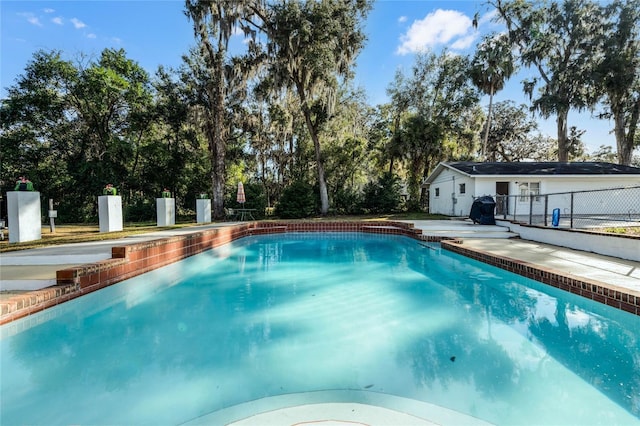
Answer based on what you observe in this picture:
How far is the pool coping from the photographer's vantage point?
3.74 metres

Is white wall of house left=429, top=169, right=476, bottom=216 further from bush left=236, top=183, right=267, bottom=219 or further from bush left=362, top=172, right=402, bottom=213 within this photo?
bush left=236, top=183, right=267, bottom=219

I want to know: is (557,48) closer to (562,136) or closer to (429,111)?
(562,136)

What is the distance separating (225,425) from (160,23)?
734 inches

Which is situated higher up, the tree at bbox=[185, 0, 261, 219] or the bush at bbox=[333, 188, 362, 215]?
the tree at bbox=[185, 0, 261, 219]

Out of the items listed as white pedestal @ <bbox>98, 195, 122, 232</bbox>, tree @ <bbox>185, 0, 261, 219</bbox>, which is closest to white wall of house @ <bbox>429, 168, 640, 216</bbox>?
tree @ <bbox>185, 0, 261, 219</bbox>

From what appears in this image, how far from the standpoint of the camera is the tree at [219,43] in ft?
46.9

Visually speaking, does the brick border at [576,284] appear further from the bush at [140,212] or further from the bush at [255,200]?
the bush at [140,212]

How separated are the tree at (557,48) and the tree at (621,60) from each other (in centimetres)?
53

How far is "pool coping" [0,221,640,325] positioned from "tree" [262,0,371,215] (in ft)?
31.1

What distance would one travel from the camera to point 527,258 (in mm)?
6223

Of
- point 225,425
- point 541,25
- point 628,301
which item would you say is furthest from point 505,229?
point 541,25

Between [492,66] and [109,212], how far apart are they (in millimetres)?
20889

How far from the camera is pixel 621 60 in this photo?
17609 mm

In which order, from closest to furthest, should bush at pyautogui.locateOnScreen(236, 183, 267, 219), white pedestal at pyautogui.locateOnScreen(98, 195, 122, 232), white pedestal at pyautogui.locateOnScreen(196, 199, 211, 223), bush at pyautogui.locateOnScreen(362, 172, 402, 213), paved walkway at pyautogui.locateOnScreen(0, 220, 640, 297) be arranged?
paved walkway at pyautogui.locateOnScreen(0, 220, 640, 297) → white pedestal at pyautogui.locateOnScreen(98, 195, 122, 232) → white pedestal at pyautogui.locateOnScreen(196, 199, 211, 223) → bush at pyautogui.locateOnScreen(236, 183, 267, 219) → bush at pyautogui.locateOnScreen(362, 172, 402, 213)
